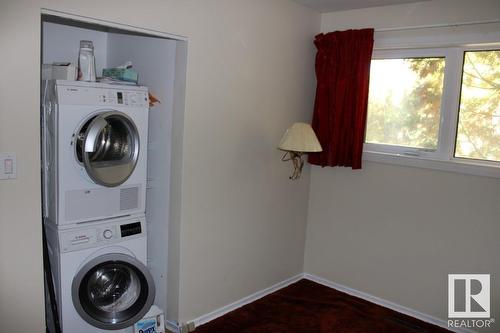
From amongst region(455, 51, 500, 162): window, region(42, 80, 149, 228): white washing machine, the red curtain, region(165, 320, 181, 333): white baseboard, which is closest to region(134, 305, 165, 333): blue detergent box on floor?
region(165, 320, 181, 333): white baseboard

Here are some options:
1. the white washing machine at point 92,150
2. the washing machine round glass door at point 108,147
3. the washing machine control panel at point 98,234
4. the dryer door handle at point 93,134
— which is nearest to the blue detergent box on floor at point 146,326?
the washing machine control panel at point 98,234

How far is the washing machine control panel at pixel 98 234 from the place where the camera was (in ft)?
7.36

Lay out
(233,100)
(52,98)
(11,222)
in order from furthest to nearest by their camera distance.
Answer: (233,100)
(52,98)
(11,222)

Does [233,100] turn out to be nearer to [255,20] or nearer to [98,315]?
[255,20]

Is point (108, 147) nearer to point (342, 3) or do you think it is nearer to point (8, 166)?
point (8, 166)

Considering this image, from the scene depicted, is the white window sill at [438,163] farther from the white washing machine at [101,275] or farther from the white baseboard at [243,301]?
the white washing machine at [101,275]

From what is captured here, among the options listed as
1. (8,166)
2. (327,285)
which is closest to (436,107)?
(327,285)

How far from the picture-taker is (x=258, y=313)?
120 inches

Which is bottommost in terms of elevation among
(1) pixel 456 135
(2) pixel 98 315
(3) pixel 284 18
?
(2) pixel 98 315

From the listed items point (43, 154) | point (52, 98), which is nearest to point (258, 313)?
point (43, 154)

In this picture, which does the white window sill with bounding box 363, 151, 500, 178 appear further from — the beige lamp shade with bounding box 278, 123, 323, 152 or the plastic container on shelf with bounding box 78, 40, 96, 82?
the plastic container on shelf with bounding box 78, 40, 96, 82

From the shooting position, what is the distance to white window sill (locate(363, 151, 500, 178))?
2.70 metres

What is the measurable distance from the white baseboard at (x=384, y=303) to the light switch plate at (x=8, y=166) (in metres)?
2.60

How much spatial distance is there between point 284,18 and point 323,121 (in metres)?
0.85
